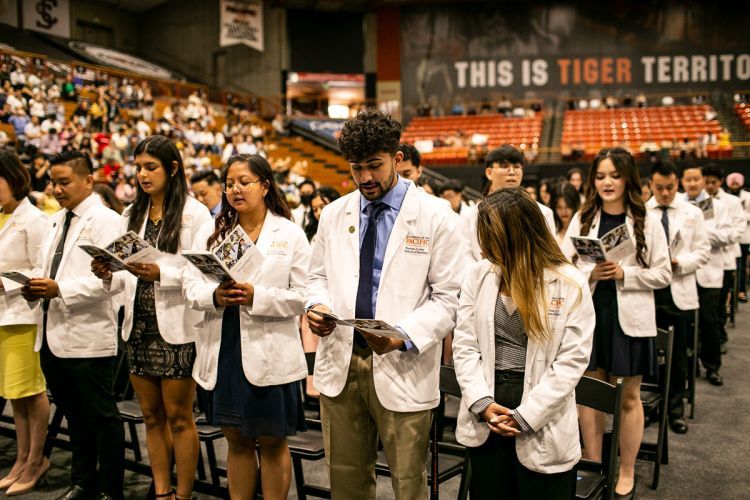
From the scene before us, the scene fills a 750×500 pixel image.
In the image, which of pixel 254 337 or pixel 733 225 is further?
pixel 733 225

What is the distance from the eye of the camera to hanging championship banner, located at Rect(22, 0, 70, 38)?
19672 millimetres

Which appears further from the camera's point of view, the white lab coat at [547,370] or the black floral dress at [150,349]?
the black floral dress at [150,349]

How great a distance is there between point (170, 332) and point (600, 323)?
6.47ft

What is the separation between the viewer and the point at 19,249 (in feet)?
11.5

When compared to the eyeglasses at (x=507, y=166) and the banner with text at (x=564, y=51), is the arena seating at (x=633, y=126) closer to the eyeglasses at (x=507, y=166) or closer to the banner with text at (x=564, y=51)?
the banner with text at (x=564, y=51)

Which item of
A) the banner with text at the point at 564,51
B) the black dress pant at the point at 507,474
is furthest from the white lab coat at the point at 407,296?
the banner with text at the point at 564,51

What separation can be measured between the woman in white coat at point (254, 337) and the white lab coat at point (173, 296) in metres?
0.18

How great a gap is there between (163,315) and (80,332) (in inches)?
21.6

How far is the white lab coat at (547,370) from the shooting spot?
199 centimetres

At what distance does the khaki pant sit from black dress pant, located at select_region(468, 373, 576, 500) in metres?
0.20

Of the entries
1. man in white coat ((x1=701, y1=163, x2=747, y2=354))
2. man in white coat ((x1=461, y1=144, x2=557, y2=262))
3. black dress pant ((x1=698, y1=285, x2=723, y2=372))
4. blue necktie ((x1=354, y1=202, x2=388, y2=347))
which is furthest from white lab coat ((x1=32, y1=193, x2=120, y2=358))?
man in white coat ((x1=701, y1=163, x2=747, y2=354))

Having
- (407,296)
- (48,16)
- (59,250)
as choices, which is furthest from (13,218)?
(48,16)

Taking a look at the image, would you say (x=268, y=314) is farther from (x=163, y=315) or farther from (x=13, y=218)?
(x=13, y=218)

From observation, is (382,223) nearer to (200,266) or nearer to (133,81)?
(200,266)
